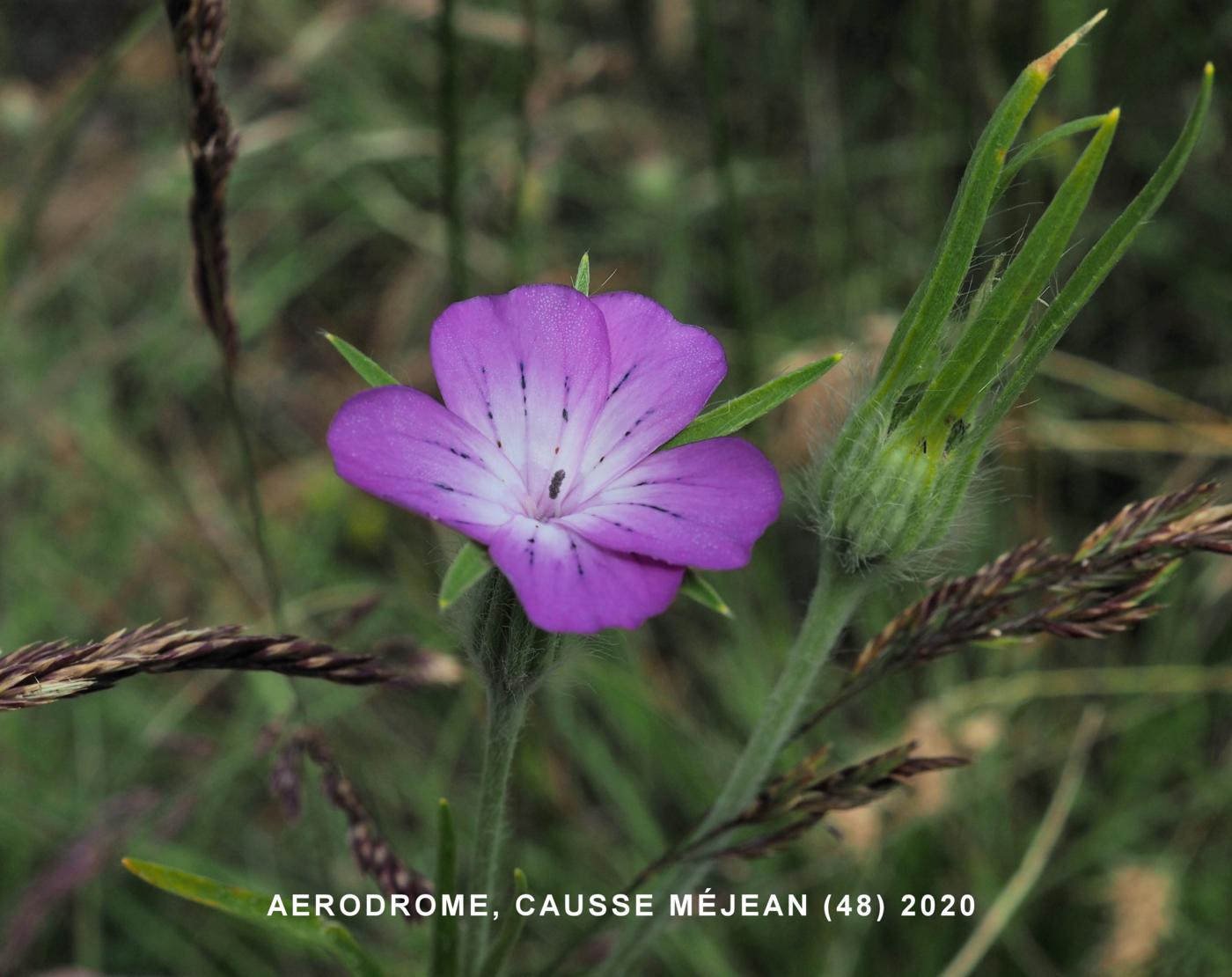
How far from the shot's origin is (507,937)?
1.23 meters

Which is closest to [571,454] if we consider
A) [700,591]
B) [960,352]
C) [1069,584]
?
[700,591]

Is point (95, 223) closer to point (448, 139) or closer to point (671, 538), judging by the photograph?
point (448, 139)

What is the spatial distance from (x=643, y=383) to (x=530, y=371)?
12 centimetres

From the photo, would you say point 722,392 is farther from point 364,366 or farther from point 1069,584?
point 364,366

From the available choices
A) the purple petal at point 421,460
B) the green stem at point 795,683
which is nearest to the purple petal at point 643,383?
the purple petal at point 421,460

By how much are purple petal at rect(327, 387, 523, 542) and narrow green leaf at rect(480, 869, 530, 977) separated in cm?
36

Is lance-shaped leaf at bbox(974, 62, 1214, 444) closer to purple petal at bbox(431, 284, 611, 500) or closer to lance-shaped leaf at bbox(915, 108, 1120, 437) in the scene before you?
lance-shaped leaf at bbox(915, 108, 1120, 437)

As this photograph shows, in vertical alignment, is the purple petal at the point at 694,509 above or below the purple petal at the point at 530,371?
below

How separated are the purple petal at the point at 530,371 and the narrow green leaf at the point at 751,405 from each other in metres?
0.12

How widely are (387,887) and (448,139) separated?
116 centimetres

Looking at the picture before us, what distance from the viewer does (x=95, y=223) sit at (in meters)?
4.05

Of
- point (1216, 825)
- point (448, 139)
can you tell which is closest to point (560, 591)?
point (448, 139)

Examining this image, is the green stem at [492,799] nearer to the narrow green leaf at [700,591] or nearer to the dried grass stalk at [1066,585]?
the narrow green leaf at [700,591]

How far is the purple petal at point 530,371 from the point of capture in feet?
4.09
